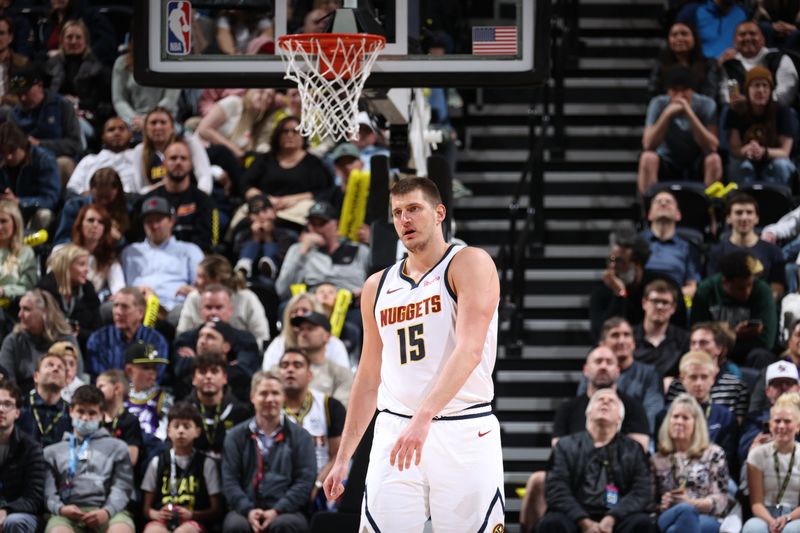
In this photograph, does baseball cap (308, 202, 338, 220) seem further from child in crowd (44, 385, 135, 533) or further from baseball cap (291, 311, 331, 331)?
child in crowd (44, 385, 135, 533)

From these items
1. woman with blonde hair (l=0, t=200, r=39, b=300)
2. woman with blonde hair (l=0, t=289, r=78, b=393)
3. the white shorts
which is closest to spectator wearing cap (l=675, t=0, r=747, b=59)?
woman with blonde hair (l=0, t=200, r=39, b=300)

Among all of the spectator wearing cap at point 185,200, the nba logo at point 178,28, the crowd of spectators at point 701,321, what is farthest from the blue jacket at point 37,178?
the nba logo at point 178,28

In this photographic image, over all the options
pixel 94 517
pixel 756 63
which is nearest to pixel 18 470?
pixel 94 517

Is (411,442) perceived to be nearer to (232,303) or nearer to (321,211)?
(232,303)

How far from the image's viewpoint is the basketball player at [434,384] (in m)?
6.44

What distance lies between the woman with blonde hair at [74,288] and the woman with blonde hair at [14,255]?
0.27 meters

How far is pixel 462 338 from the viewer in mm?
6402

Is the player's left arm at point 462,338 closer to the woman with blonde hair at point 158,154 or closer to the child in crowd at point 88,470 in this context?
the child in crowd at point 88,470

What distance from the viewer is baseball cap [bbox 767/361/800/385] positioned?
10.7 meters

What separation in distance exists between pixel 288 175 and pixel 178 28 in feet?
17.4

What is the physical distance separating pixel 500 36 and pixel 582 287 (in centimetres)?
547

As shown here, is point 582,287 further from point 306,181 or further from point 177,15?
point 177,15

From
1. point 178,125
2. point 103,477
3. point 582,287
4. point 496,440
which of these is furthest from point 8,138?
point 496,440

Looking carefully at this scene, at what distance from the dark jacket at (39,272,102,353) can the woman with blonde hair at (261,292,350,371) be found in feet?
4.71
